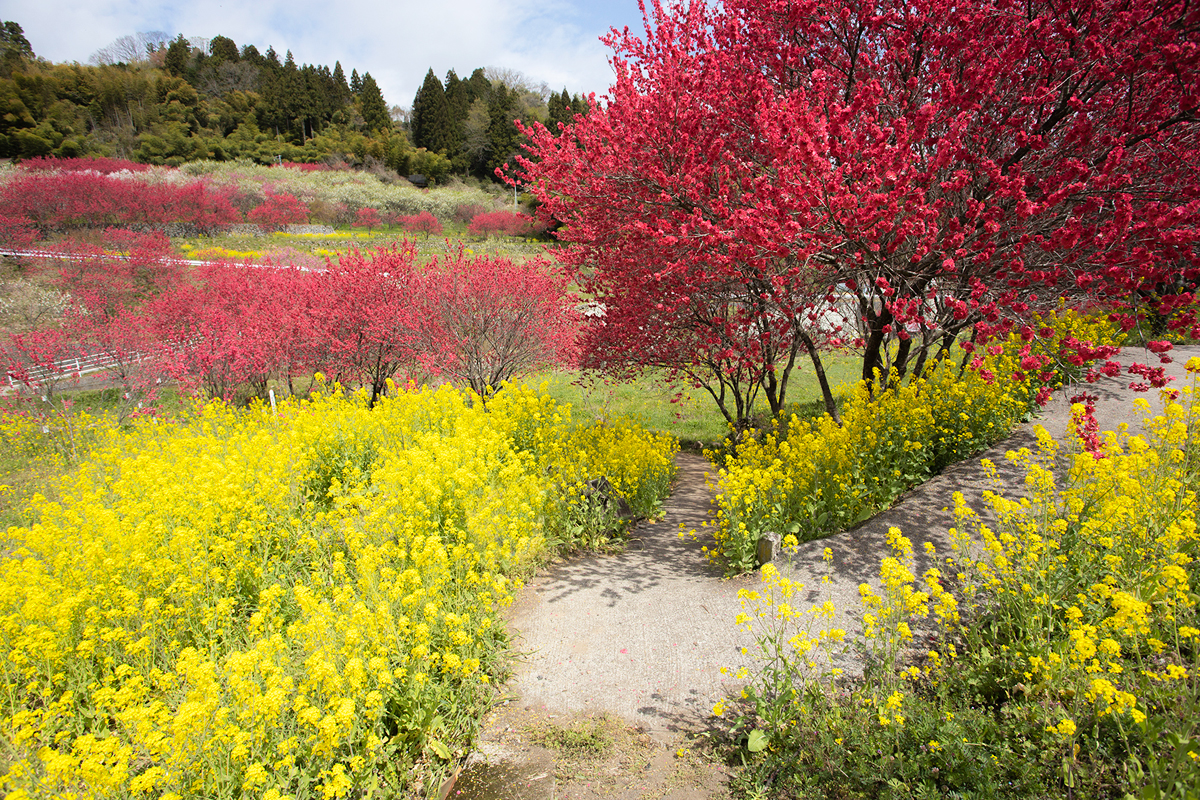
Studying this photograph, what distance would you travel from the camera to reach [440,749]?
3.12 metres

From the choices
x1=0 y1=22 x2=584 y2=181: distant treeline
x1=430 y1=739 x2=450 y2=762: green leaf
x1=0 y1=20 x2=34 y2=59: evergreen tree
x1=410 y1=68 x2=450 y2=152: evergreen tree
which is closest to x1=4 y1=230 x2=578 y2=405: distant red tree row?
x1=430 y1=739 x2=450 y2=762: green leaf

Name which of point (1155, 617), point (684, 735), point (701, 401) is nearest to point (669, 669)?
point (684, 735)

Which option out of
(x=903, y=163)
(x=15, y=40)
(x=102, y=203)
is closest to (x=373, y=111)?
(x=15, y=40)

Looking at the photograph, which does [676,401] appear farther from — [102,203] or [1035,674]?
[102,203]

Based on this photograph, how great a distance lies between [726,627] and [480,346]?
7288mm

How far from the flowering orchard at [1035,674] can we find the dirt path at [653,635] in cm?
38

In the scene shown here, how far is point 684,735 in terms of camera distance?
3256 mm

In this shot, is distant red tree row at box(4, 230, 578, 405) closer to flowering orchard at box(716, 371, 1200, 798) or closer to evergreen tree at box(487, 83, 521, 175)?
flowering orchard at box(716, 371, 1200, 798)

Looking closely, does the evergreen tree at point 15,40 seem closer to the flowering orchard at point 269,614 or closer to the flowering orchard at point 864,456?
the flowering orchard at point 269,614

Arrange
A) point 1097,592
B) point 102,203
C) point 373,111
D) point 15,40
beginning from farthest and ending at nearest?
1. point 373,111
2. point 15,40
3. point 102,203
4. point 1097,592

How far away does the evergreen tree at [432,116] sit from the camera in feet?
173

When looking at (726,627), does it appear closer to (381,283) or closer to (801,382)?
(381,283)

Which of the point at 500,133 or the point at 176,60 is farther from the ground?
the point at 176,60

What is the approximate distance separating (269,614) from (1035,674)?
464cm
